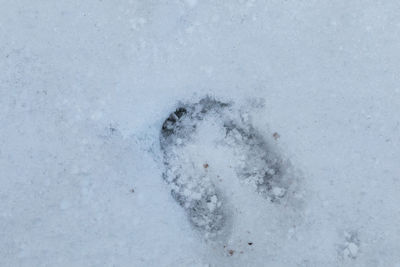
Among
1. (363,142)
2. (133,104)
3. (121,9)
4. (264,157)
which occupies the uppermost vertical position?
(121,9)

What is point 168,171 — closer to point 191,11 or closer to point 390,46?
point 191,11

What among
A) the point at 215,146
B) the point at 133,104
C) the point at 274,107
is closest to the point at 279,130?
the point at 274,107

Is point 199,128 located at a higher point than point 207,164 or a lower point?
higher

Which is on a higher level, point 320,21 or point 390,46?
point 320,21
